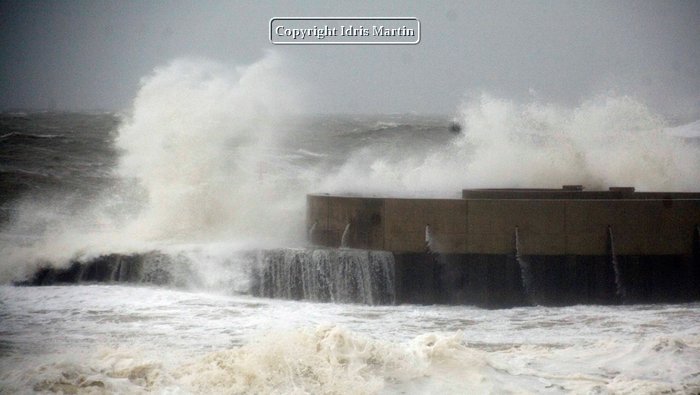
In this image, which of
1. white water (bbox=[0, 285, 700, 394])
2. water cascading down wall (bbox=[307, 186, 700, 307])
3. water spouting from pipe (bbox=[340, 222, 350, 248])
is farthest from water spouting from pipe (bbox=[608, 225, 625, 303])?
water spouting from pipe (bbox=[340, 222, 350, 248])

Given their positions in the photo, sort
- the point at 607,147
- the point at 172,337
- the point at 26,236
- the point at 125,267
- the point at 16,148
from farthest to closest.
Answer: the point at 16,148 → the point at 607,147 → the point at 26,236 → the point at 125,267 → the point at 172,337

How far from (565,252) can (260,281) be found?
4.23 metres

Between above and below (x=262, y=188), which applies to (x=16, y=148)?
above

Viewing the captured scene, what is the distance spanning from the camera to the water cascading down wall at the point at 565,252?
979 centimetres

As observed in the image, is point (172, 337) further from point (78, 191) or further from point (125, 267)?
point (78, 191)

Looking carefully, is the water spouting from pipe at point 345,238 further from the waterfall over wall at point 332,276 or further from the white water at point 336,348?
the white water at point 336,348

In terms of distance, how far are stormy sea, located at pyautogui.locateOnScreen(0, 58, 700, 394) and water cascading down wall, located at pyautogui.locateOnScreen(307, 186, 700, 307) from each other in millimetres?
292

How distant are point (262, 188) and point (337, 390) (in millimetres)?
10795

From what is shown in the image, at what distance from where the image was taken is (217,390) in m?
5.21

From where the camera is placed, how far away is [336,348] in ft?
18.7

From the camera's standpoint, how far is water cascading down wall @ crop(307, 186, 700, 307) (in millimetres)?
9789

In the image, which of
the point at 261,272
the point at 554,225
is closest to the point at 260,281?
the point at 261,272

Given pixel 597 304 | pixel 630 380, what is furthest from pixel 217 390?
pixel 597 304

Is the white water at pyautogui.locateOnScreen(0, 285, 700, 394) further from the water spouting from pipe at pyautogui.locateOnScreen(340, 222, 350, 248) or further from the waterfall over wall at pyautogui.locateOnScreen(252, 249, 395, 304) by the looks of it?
the water spouting from pipe at pyautogui.locateOnScreen(340, 222, 350, 248)
